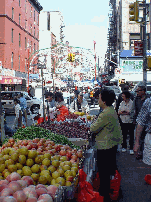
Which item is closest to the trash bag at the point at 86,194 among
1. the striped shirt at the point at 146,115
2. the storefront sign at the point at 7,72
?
the striped shirt at the point at 146,115

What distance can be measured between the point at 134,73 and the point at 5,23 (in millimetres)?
16860

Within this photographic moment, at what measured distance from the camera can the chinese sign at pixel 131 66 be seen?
33.6 metres

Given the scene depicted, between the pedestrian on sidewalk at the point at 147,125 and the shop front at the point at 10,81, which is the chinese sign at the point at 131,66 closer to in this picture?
the shop front at the point at 10,81

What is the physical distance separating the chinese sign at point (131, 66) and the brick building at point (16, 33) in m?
13.0

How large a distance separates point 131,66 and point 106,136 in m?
30.4

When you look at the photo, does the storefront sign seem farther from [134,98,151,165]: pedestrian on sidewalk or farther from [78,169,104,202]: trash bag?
A: [78,169,104,202]: trash bag

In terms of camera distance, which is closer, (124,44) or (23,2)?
(124,44)

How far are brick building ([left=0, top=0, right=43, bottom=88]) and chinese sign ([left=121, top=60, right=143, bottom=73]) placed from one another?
42.7 feet

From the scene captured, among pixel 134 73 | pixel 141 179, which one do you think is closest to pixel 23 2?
pixel 134 73

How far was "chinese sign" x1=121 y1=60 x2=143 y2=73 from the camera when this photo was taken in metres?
33.6

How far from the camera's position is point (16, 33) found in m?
44.1

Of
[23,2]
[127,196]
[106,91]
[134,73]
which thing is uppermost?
[23,2]

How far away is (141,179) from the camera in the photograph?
271 inches

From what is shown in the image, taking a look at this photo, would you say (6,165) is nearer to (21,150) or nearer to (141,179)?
(21,150)
